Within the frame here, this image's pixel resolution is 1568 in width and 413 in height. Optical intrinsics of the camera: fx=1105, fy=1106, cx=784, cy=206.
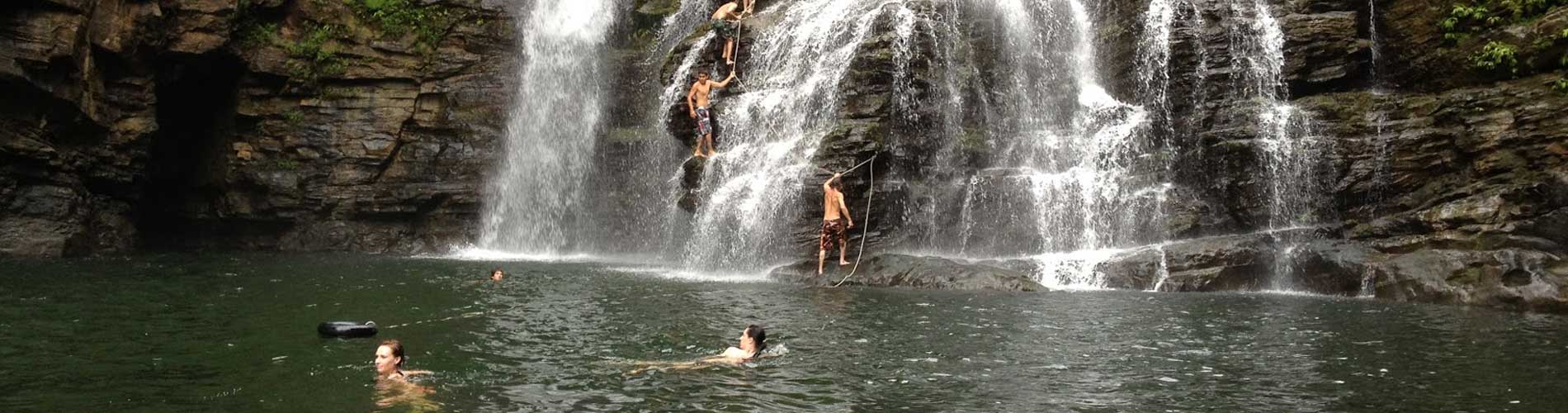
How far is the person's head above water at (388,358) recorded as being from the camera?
9617mm

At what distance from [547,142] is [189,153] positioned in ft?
30.7

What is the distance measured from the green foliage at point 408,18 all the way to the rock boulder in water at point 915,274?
13.7 meters

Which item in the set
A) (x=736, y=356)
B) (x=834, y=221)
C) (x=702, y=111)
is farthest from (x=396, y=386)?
(x=702, y=111)

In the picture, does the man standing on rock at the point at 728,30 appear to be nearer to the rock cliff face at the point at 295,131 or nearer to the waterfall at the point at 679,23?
the waterfall at the point at 679,23

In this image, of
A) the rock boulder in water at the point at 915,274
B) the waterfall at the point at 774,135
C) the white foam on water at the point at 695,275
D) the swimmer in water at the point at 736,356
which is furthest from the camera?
the waterfall at the point at 774,135

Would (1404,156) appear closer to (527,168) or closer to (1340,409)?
(1340,409)

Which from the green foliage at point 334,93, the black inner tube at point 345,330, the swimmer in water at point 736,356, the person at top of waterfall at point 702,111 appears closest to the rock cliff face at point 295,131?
the green foliage at point 334,93

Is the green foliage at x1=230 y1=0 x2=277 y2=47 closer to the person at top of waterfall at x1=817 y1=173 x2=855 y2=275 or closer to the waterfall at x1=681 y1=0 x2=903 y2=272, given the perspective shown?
the waterfall at x1=681 y1=0 x2=903 y2=272

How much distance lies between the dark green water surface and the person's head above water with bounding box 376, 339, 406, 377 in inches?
8.9

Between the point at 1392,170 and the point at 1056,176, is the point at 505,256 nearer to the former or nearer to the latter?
the point at 1056,176

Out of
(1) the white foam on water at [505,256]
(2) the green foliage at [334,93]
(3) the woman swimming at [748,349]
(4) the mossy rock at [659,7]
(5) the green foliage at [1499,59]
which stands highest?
(4) the mossy rock at [659,7]

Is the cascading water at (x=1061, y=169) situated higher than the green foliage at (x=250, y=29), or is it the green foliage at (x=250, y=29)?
the green foliage at (x=250, y=29)

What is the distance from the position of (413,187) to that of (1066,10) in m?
17.1

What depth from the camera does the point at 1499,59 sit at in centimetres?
1947
